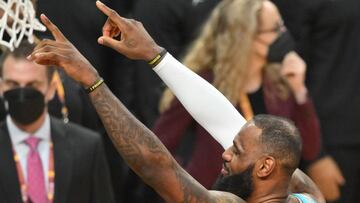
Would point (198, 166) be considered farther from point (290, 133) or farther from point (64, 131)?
point (290, 133)

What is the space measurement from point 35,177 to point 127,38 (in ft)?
5.07

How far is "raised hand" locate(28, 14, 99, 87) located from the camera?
14.0 feet

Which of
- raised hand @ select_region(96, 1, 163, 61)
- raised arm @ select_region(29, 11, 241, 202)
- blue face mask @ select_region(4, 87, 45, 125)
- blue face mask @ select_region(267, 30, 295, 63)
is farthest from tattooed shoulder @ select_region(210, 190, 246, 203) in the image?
blue face mask @ select_region(267, 30, 295, 63)

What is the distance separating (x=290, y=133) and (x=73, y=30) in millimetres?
3227

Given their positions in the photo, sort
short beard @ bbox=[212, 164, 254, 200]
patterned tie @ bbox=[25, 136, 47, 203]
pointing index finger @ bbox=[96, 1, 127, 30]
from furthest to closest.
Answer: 1. patterned tie @ bbox=[25, 136, 47, 203]
2. short beard @ bbox=[212, 164, 254, 200]
3. pointing index finger @ bbox=[96, 1, 127, 30]

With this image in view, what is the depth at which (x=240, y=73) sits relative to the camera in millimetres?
6762

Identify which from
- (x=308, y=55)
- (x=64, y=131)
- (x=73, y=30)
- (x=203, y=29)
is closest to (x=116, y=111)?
(x=64, y=131)

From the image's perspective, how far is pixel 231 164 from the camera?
15.6 feet

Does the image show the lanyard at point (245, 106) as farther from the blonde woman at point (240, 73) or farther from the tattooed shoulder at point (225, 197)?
the tattooed shoulder at point (225, 197)

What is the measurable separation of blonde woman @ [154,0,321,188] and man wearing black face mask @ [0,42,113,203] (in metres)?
0.70

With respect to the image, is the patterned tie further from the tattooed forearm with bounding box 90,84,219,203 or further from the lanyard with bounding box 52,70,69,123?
the tattooed forearm with bounding box 90,84,219,203

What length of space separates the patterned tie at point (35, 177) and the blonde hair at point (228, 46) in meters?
1.10

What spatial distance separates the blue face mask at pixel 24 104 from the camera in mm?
6062

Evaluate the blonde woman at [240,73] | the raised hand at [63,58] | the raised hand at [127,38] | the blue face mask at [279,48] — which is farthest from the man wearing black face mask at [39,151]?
the raised hand at [63,58]
